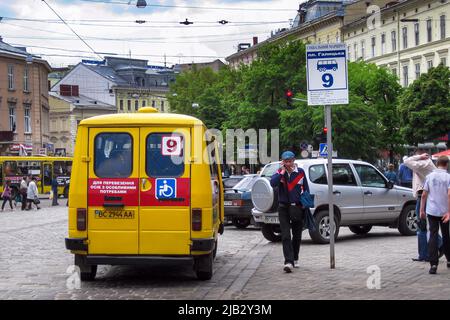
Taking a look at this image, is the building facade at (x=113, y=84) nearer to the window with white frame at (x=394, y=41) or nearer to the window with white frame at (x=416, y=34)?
the window with white frame at (x=394, y=41)

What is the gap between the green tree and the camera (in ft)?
177

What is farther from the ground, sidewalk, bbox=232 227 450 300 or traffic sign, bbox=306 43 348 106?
traffic sign, bbox=306 43 348 106

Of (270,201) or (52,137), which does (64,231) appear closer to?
(270,201)

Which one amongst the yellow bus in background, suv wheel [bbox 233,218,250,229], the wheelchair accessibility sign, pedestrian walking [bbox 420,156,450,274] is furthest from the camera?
the yellow bus in background

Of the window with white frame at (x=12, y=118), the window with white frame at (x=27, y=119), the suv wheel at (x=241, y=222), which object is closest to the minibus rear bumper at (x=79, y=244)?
the suv wheel at (x=241, y=222)

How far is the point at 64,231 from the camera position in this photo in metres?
23.6

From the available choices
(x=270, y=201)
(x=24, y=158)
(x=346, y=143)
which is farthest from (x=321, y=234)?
(x=24, y=158)

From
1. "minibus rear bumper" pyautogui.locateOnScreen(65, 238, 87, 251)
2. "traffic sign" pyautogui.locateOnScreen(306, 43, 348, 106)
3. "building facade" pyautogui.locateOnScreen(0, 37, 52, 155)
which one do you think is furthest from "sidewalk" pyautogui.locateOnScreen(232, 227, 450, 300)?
"building facade" pyautogui.locateOnScreen(0, 37, 52, 155)

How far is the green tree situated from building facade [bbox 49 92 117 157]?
175ft

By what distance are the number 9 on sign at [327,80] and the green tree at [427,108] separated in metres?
42.1

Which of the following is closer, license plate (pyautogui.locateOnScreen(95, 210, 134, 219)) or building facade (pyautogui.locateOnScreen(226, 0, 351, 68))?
license plate (pyautogui.locateOnScreen(95, 210, 134, 219))

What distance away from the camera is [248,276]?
490 inches

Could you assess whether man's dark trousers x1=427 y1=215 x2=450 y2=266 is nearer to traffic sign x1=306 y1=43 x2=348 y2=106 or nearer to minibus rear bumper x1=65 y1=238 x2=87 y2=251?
traffic sign x1=306 y1=43 x2=348 y2=106
